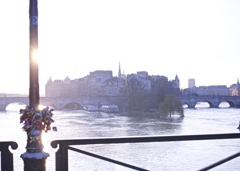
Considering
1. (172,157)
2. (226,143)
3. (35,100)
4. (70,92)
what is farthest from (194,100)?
(35,100)

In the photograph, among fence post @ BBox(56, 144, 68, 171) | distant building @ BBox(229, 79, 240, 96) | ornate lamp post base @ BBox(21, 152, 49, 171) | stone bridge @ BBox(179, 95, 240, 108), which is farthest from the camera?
distant building @ BBox(229, 79, 240, 96)

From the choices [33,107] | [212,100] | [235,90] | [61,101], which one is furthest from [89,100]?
[235,90]

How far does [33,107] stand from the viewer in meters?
3.49

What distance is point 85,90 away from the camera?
4685 inches

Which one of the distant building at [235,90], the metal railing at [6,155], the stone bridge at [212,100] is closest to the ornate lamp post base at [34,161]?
the metal railing at [6,155]

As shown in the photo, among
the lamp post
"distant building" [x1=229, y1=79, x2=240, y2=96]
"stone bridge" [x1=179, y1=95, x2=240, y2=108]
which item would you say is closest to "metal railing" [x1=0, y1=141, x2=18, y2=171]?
the lamp post

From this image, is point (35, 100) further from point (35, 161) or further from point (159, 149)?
point (159, 149)

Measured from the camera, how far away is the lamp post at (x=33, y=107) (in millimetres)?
3295

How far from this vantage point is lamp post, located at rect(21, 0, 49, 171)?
3295 mm

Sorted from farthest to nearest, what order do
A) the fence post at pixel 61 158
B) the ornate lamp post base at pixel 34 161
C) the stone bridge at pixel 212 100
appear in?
the stone bridge at pixel 212 100, the fence post at pixel 61 158, the ornate lamp post base at pixel 34 161

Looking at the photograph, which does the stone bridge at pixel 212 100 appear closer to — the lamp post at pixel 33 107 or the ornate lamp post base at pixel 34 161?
the lamp post at pixel 33 107

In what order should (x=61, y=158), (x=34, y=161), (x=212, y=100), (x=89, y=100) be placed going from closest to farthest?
(x=34, y=161), (x=61, y=158), (x=89, y=100), (x=212, y=100)

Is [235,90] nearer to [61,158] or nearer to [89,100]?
[89,100]

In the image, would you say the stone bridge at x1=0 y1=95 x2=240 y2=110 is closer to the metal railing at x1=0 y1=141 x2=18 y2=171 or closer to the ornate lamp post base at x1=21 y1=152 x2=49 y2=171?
the metal railing at x1=0 y1=141 x2=18 y2=171
